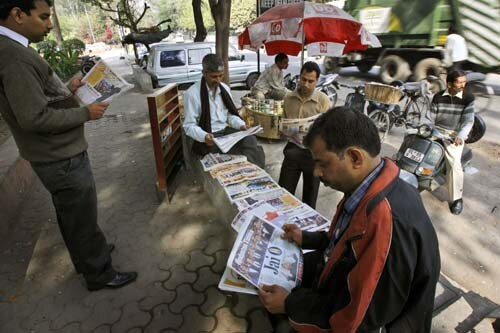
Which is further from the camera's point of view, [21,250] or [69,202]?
[21,250]

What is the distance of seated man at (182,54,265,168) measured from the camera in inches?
116

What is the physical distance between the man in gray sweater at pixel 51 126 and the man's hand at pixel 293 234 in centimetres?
137

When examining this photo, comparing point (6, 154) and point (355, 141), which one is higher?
point (355, 141)

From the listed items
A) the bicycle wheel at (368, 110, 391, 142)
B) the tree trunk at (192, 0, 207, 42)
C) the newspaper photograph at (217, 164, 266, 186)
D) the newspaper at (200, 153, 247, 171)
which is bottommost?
the bicycle wheel at (368, 110, 391, 142)

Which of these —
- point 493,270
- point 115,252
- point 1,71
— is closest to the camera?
point 1,71

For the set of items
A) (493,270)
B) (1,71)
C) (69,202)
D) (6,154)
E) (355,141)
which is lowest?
(493,270)

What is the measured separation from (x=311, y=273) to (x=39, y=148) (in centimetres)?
175

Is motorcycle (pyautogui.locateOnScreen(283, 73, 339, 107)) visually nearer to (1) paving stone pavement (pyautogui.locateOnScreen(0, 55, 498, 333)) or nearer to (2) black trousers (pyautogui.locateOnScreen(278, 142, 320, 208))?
(2) black trousers (pyautogui.locateOnScreen(278, 142, 320, 208))

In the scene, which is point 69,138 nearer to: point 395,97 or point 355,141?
point 355,141

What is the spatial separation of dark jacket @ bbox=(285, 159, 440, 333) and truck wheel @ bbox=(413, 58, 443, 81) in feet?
30.5

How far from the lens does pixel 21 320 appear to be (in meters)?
2.12

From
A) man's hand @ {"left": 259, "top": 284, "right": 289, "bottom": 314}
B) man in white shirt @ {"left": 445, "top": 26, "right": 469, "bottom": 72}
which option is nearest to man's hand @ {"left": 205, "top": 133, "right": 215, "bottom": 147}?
man's hand @ {"left": 259, "top": 284, "right": 289, "bottom": 314}

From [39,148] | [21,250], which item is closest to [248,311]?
[39,148]

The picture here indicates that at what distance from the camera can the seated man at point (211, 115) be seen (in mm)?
2959
